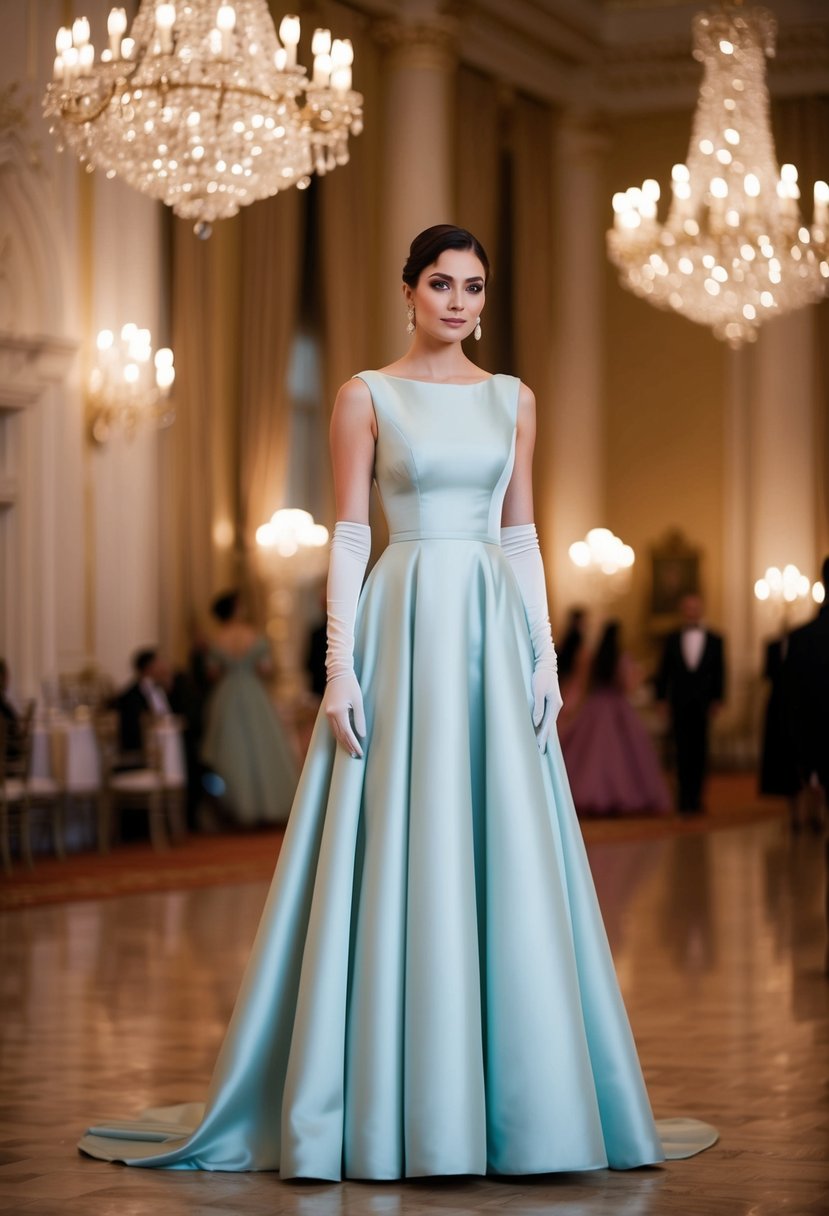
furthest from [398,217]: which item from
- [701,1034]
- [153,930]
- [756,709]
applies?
[701,1034]

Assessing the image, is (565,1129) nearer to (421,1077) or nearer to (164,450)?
(421,1077)

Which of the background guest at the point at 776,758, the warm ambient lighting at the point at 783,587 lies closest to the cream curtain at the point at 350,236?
the warm ambient lighting at the point at 783,587

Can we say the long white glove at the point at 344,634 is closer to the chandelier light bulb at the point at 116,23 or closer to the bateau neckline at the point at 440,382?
the bateau neckline at the point at 440,382

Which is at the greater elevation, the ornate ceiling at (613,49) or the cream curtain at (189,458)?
the ornate ceiling at (613,49)

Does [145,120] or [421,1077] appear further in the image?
[145,120]

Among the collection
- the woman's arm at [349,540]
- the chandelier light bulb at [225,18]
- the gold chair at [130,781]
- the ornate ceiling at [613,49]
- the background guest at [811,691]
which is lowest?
the gold chair at [130,781]

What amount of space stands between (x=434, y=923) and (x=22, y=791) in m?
6.99

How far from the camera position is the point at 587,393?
61.6 feet

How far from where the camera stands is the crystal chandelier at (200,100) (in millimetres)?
9078

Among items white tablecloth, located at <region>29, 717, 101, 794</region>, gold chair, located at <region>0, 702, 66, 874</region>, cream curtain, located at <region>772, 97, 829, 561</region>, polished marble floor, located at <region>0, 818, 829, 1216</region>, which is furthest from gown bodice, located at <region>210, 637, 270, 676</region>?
cream curtain, located at <region>772, 97, 829, 561</region>

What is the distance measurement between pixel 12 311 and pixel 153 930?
526 centimetres

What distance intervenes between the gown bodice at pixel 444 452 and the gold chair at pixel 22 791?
20.8 ft

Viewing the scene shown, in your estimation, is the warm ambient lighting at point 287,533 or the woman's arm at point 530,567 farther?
the warm ambient lighting at point 287,533

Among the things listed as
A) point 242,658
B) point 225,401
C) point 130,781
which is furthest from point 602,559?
point 130,781
